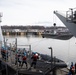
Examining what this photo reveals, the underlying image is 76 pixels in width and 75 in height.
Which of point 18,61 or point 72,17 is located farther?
point 18,61

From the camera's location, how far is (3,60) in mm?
19625

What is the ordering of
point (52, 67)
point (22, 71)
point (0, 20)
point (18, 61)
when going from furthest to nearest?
1. point (0, 20)
2. point (18, 61)
3. point (22, 71)
4. point (52, 67)

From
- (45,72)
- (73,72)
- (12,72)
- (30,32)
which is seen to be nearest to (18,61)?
(12,72)

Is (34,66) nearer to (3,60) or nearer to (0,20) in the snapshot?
(3,60)

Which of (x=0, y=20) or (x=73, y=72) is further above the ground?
(x=0, y=20)

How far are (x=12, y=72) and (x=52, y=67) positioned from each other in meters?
4.60

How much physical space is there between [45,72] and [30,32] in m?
149

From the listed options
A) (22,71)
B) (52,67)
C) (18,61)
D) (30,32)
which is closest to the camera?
(52,67)

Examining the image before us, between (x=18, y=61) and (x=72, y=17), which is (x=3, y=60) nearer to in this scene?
(x=18, y=61)

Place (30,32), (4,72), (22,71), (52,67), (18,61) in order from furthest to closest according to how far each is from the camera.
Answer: (30,32), (4,72), (18,61), (22,71), (52,67)

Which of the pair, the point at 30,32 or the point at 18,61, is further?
the point at 30,32

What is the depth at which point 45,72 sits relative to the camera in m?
15.2

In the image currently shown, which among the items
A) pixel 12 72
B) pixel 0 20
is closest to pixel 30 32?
pixel 0 20

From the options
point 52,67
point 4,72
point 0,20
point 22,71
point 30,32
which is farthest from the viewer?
point 30,32
